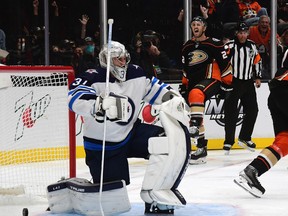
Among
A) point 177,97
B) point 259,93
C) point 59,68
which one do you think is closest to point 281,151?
point 177,97

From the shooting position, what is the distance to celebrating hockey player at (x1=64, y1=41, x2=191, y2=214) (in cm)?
405

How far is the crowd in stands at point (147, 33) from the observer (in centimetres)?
801

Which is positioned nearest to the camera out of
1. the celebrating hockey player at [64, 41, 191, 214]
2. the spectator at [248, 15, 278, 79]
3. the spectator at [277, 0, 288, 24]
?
the celebrating hockey player at [64, 41, 191, 214]

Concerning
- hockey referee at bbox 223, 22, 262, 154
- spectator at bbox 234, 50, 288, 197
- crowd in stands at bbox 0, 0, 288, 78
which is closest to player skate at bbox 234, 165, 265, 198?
spectator at bbox 234, 50, 288, 197

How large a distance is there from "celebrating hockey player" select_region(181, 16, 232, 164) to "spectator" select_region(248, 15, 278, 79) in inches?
63.9

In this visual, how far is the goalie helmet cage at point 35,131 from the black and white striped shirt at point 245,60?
8.29 ft

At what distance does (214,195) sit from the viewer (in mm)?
5016

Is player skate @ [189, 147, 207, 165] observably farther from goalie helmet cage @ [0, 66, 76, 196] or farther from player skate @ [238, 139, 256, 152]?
goalie helmet cage @ [0, 66, 76, 196]

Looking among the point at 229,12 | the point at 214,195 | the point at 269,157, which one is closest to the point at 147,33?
the point at 229,12

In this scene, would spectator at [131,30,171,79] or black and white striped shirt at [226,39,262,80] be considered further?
spectator at [131,30,171,79]

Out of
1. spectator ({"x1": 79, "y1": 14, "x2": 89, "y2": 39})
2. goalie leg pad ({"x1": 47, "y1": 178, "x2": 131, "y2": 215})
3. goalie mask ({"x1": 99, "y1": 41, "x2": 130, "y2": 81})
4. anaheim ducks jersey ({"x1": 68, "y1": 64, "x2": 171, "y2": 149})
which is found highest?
goalie mask ({"x1": 99, "y1": 41, "x2": 130, "y2": 81})

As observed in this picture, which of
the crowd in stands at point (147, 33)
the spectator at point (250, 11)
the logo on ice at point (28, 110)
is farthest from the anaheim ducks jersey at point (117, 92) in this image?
the spectator at point (250, 11)

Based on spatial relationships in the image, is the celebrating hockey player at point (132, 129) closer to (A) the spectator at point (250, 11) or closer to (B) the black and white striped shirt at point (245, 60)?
(B) the black and white striped shirt at point (245, 60)

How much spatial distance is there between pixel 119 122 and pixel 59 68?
622mm
